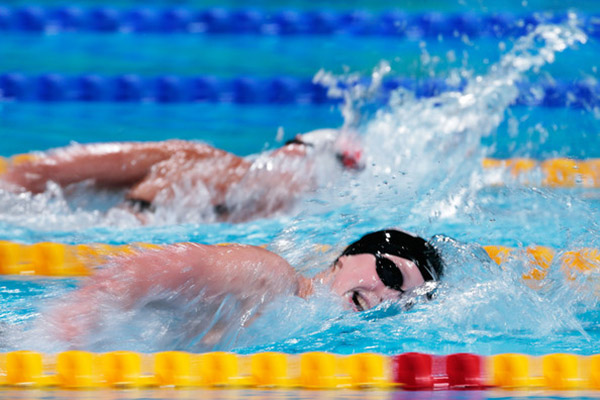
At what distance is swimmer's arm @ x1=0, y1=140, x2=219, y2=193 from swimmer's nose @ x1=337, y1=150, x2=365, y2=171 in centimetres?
59

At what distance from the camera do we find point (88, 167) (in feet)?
9.34

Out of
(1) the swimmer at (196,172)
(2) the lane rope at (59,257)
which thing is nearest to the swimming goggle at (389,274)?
(2) the lane rope at (59,257)

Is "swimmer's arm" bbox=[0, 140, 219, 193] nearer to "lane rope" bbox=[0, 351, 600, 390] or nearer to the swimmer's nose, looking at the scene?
the swimmer's nose

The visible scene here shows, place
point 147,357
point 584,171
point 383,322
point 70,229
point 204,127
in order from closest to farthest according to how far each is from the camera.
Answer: point 147,357, point 383,322, point 70,229, point 584,171, point 204,127

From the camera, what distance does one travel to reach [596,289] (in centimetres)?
223

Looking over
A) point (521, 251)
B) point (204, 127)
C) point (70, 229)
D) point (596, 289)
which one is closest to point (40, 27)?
point (204, 127)

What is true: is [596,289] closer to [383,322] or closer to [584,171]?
[383,322]

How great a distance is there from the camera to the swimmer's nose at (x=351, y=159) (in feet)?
9.70

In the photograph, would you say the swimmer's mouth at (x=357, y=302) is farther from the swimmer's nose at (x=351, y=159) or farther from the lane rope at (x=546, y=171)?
the lane rope at (x=546, y=171)

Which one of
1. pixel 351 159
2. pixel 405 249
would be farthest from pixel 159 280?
pixel 351 159

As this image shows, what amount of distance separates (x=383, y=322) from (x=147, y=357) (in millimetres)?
537

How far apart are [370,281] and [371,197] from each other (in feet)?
2.72

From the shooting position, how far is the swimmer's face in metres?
1.97

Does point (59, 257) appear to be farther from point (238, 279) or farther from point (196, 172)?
point (238, 279)
